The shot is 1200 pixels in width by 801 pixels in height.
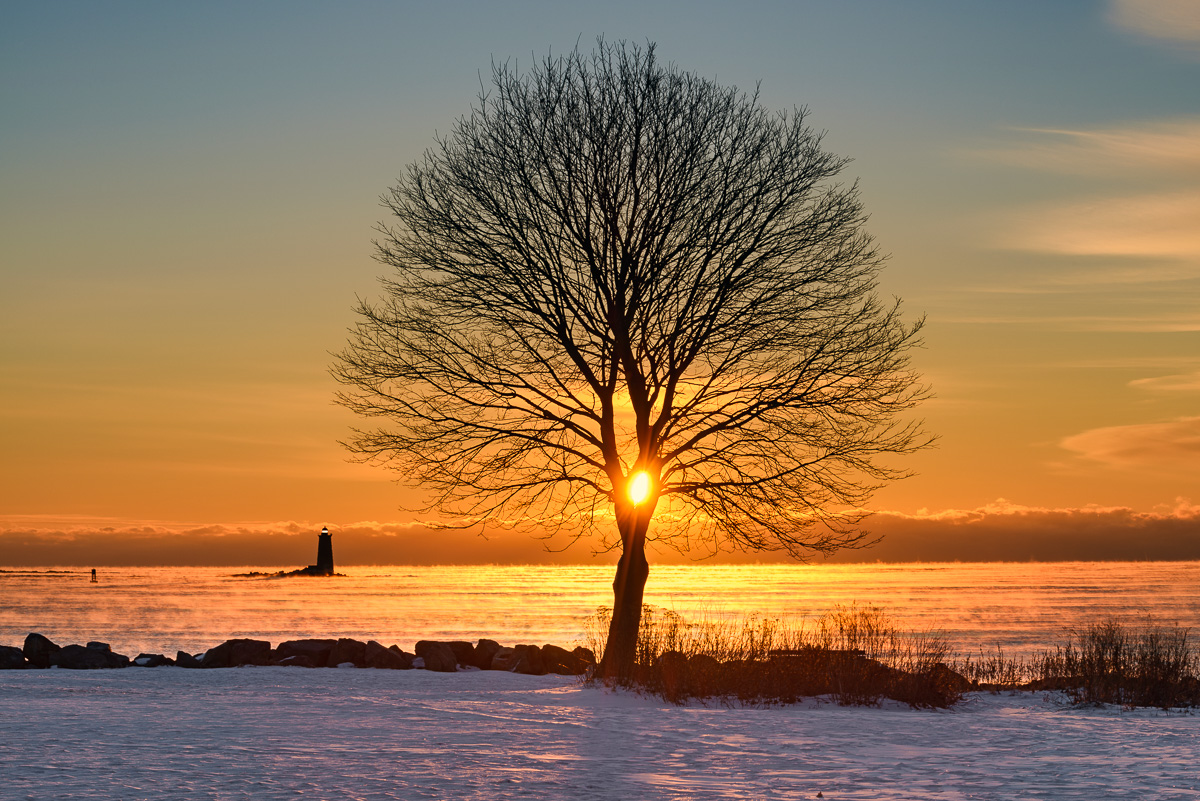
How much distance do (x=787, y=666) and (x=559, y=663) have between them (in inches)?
346

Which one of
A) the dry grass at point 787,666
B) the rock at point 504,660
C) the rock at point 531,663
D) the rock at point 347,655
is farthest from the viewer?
the rock at point 504,660

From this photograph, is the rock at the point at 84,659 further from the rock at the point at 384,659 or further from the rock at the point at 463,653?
the rock at the point at 463,653

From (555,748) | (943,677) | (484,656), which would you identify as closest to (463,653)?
(484,656)

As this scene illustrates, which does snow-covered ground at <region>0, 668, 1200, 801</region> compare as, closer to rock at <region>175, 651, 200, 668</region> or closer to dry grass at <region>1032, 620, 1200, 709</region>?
dry grass at <region>1032, 620, 1200, 709</region>

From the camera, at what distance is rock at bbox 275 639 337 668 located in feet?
75.9

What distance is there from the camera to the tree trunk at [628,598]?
17797 millimetres

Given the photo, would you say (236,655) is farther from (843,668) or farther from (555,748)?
(555,748)

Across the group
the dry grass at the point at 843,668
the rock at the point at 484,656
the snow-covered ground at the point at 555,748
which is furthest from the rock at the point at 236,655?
the dry grass at the point at 843,668

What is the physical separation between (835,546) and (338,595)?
84.6 metres

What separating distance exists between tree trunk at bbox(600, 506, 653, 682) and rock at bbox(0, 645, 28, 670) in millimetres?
13210

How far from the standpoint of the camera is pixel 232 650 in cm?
2298

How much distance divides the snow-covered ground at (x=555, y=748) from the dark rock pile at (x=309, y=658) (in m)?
6.27

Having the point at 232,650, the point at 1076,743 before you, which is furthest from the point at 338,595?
the point at 1076,743

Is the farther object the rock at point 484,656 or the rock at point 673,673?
the rock at point 484,656
